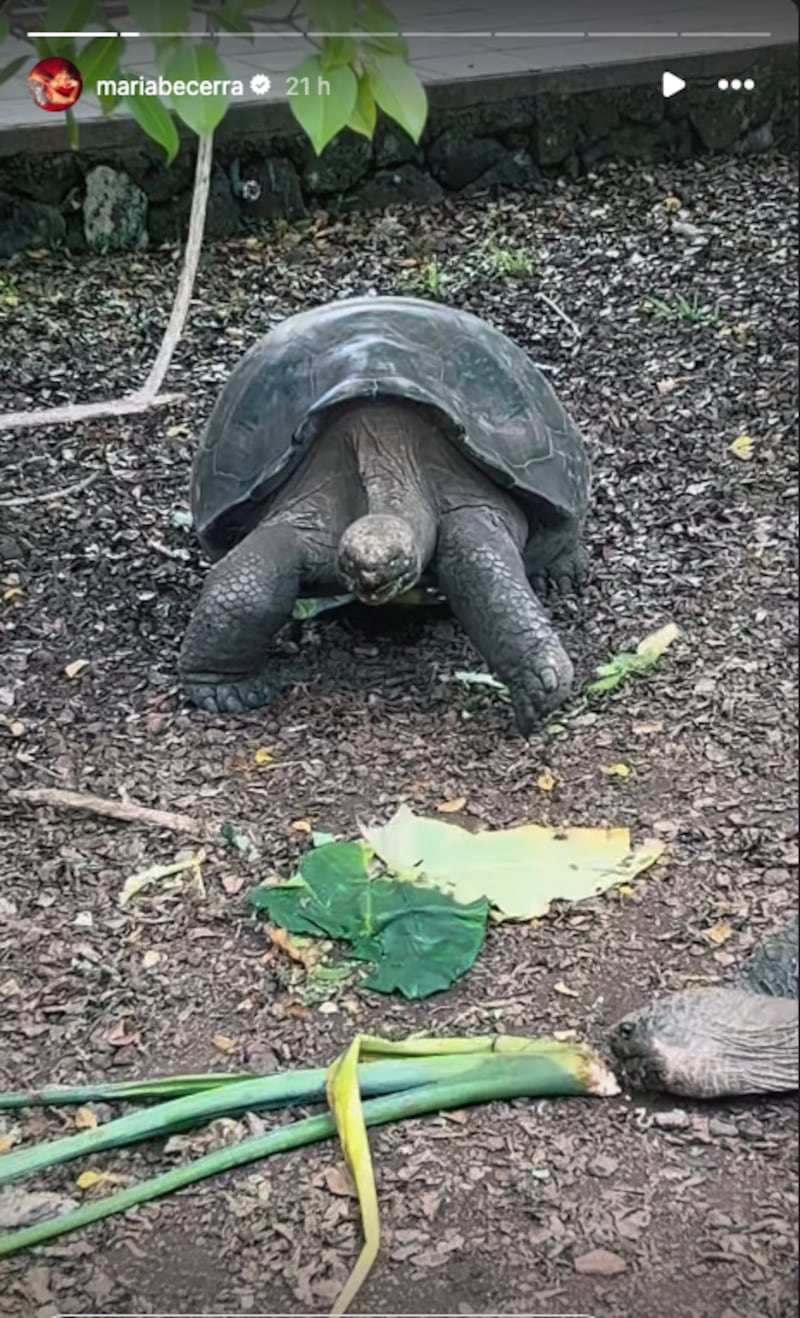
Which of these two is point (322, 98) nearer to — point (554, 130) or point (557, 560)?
point (554, 130)

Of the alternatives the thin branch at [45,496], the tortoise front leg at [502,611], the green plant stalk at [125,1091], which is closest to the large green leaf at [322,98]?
the tortoise front leg at [502,611]

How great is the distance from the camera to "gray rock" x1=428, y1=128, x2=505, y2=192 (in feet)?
2.96

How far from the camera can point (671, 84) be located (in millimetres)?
785

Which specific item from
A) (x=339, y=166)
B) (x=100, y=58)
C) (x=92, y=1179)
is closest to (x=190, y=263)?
(x=339, y=166)

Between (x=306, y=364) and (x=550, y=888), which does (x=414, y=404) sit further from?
(x=550, y=888)

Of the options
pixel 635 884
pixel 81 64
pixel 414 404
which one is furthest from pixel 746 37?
pixel 414 404

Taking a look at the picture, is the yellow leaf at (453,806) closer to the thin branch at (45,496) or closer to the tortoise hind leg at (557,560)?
the tortoise hind leg at (557,560)

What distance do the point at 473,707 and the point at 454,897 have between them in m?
0.32

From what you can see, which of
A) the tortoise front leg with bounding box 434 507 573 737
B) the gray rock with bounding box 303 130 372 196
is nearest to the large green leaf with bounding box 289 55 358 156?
the gray rock with bounding box 303 130 372 196

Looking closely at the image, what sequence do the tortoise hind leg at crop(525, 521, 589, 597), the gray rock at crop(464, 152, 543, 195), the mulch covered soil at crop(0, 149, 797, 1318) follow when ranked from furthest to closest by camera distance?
1. the tortoise hind leg at crop(525, 521, 589, 597)
2. the gray rock at crop(464, 152, 543, 195)
3. the mulch covered soil at crop(0, 149, 797, 1318)

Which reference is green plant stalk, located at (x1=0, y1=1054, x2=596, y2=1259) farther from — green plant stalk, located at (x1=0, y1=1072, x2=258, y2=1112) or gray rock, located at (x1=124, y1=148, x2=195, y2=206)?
gray rock, located at (x1=124, y1=148, x2=195, y2=206)

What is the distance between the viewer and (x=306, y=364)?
56.1 inches

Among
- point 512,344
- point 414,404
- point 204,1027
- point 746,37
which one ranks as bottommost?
point 204,1027

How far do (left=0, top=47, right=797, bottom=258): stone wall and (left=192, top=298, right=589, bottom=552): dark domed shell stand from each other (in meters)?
0.19
